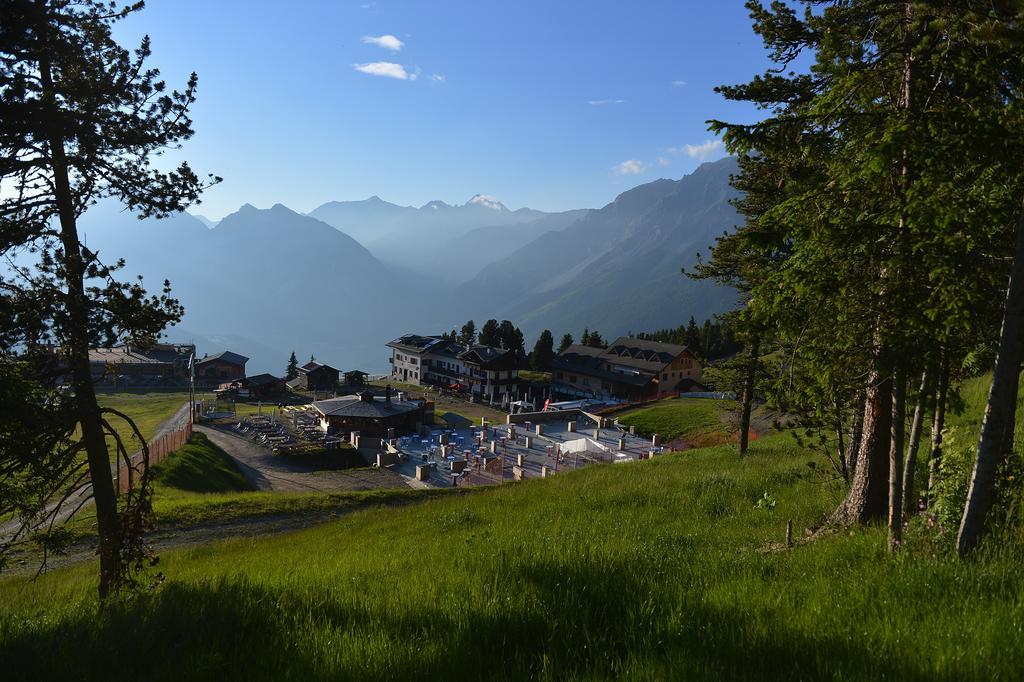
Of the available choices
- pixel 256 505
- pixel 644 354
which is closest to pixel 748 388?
pixel 256 505

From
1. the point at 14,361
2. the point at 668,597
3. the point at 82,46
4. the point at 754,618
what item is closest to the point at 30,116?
the point at 82,46

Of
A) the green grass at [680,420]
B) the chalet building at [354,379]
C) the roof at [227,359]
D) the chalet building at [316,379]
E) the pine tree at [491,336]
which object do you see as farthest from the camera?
the pine tree at [491,336]

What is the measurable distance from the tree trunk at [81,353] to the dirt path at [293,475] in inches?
941

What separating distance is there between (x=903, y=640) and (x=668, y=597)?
198cm

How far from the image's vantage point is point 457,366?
271ft

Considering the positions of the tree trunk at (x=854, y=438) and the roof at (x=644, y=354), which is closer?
the tree trunk at (x=854, y=438)

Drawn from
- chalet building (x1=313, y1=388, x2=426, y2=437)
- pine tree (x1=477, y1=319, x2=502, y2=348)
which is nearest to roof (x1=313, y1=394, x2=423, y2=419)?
chalet building (x1=313, y1=388, x2=426, y2=437)

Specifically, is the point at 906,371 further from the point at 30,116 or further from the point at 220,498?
the point at 220,498

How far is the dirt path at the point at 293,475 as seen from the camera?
33.9m

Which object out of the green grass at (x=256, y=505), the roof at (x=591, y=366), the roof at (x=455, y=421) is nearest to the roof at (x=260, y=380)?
the roof at (x=455, y=421)

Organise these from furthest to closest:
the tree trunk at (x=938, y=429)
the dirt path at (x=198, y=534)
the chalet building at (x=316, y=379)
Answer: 1. the chalet building at (x=316, y=379)
2. the dirt path at (x=198, y=534)
3. the tree trunk at (x=938, y=429)

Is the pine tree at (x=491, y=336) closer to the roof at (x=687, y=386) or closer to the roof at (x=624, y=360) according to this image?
the roof at (x=624, y=360)

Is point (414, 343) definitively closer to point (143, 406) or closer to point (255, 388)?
point (255, 388)

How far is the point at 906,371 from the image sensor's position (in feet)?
19.5
